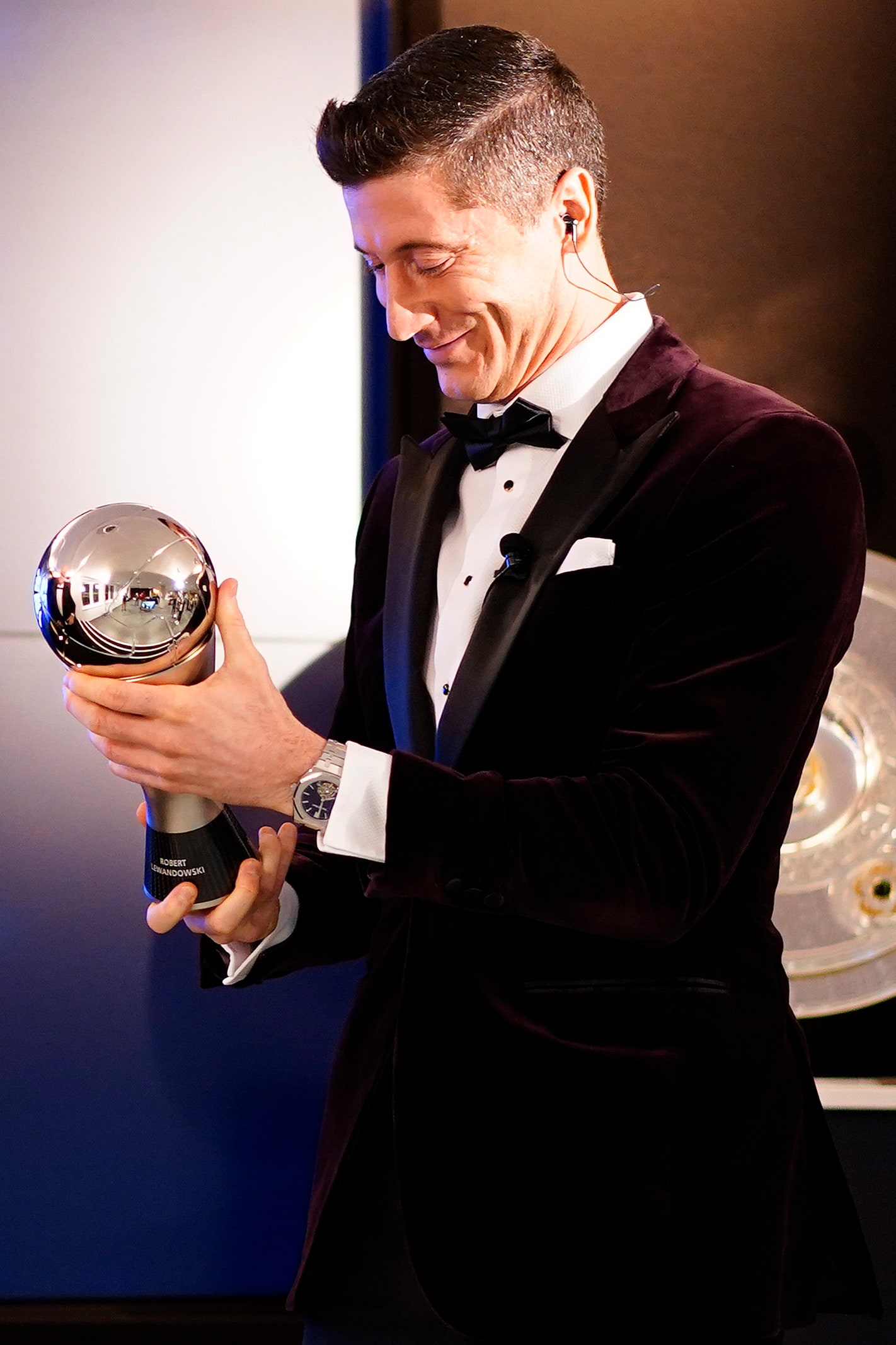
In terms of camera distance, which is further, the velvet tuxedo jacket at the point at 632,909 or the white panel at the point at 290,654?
the white panel at the point at 290,654

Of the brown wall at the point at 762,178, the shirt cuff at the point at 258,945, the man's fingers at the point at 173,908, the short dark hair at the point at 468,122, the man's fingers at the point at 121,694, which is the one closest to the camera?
the man's fingers at the point at 121,694

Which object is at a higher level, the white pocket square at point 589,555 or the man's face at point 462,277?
the man's face at point 462,277

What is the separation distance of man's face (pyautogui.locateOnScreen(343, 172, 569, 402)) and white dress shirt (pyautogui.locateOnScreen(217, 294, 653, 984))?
0.17ft

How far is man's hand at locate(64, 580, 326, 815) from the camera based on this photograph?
43.8 inches

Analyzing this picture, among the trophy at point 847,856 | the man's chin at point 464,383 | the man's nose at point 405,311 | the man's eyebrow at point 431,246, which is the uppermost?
the man's eyebrow at point 431,246

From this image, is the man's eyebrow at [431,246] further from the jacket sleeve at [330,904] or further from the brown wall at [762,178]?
the brown wall at [762,178]

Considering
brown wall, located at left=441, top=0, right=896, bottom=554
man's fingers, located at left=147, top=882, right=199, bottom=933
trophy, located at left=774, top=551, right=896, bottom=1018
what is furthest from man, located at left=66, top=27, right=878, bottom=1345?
trophy, located at left=774, top=551, right=896, bottom=1018

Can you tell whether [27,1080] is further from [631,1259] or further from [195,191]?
[195,191]

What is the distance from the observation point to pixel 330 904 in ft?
5.21

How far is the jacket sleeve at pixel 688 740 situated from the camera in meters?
1.16

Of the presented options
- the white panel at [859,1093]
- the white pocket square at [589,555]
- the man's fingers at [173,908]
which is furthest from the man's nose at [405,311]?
the white panel at [859,1093]

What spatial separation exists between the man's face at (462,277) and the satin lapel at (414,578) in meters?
0.14

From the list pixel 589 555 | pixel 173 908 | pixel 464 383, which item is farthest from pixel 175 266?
pixel 173 908

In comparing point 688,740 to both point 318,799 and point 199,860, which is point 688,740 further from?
point 199,860
